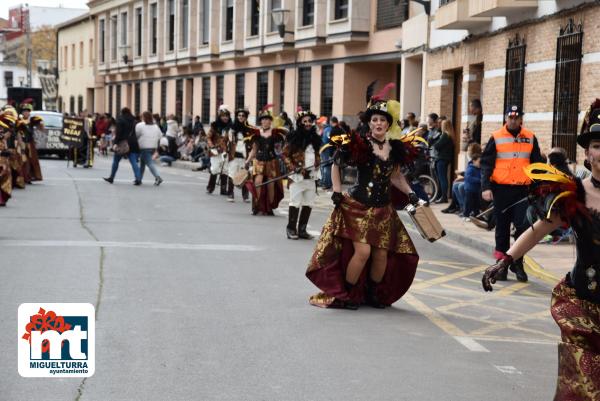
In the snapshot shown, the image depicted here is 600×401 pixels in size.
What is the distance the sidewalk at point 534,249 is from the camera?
12172 millimetres

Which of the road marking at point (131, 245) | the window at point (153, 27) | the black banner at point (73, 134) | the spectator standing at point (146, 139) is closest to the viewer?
the road marking at point (131, 245)

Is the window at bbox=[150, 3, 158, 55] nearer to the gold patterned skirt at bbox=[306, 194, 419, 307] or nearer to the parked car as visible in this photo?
the parked car

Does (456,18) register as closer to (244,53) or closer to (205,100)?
(244,53)

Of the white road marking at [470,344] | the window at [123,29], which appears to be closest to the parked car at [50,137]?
the window at [123,29]

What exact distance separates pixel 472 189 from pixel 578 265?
12712 millimetres

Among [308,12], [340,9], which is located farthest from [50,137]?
[340,9]

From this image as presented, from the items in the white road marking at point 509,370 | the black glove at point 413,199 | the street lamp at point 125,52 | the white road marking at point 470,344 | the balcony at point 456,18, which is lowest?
the white road marking at point 470,344

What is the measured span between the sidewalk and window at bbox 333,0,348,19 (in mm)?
14648

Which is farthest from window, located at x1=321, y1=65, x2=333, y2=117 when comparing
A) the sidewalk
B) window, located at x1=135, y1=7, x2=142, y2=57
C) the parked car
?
window, located at x1=135, y1=7, x2=142, y2=57

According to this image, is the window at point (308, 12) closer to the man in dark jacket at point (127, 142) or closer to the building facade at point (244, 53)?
the building facade at point (244, 53)

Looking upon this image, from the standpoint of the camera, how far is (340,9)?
32656mm

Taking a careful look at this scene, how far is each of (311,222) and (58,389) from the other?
37.3 feet

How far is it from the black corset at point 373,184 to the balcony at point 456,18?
12.8m

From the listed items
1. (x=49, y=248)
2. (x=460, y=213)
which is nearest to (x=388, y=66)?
(x=460, y=213)
